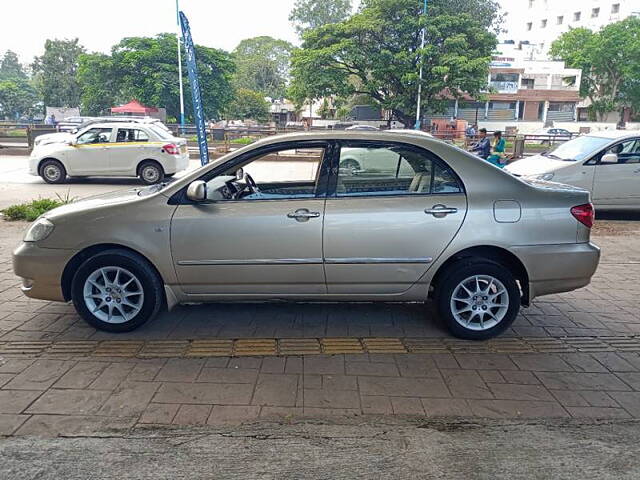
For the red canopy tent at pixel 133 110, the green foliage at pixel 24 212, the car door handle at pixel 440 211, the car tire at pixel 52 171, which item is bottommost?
the green foliage at pixel 24 212

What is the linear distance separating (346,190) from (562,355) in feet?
6.99

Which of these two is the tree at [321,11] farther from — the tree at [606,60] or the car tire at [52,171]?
the car tire at [52,171]

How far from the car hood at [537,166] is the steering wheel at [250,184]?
5.75 meters

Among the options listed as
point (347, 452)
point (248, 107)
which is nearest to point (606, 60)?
point (248, 107)

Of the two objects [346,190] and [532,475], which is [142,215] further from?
[532,475]

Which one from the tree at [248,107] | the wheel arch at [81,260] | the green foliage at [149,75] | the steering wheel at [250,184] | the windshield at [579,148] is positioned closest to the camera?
the wheel arch at [81,260]

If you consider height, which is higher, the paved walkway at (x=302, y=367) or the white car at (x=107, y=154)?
the white car at (x=107, y=154)

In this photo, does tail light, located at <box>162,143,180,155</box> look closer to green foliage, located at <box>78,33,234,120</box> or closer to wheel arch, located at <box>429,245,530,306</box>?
wheel arch, located at <box>429,245,530,306</box>

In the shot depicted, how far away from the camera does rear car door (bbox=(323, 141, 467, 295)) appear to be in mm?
4121

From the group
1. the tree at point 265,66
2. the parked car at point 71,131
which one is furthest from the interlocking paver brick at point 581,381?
the tree at point 265,66

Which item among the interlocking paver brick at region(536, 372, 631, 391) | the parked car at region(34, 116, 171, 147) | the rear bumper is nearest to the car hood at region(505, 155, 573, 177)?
the rear bumper

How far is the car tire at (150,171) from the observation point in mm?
14289

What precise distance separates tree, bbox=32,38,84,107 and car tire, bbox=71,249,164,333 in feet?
173

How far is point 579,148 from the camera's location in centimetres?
995
